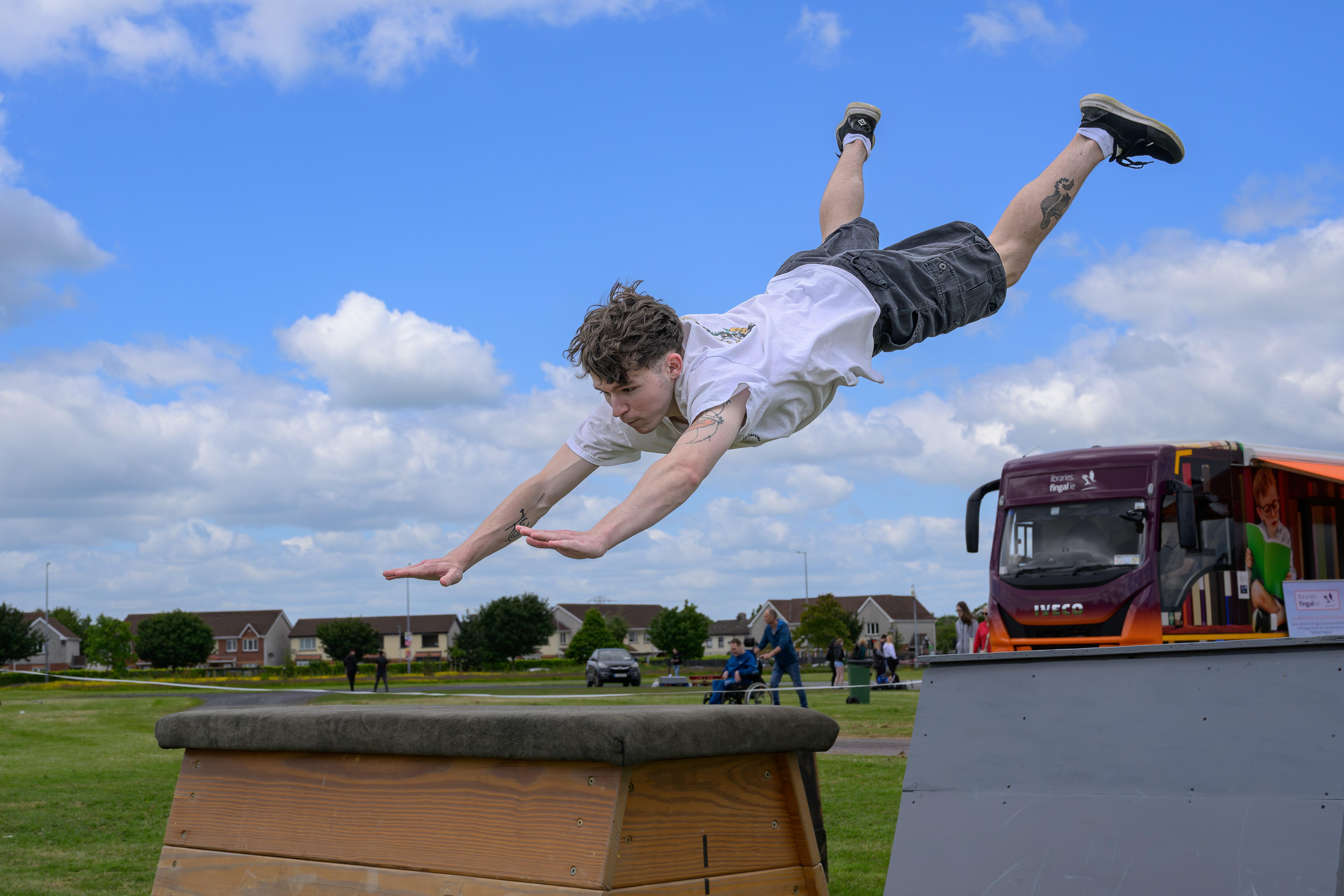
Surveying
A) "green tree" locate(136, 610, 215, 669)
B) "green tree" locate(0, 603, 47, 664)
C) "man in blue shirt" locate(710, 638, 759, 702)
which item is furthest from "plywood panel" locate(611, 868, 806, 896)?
"green tree" locate(136, 610, 215, 669)

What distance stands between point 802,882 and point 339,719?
1635mm

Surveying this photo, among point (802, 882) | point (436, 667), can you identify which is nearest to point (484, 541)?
point (802, 882)

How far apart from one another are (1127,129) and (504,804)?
3.93 metres

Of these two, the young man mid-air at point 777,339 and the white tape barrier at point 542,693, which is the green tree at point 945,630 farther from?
the young man mid-air at point 777,339

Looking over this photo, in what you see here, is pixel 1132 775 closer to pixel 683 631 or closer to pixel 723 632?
pixel 683 631

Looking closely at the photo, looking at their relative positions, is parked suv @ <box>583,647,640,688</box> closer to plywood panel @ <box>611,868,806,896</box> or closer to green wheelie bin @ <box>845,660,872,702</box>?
green wheelie bin @ <box>845,660,872,702</box>

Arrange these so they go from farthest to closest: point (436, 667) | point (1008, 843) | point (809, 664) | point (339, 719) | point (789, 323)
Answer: point (436, 667)
point (809, 664)
point (1008, 843)
point (789, 323)
point (339, 719)

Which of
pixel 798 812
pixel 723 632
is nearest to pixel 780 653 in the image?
pixel 798 812

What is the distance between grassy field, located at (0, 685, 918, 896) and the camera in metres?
6.58

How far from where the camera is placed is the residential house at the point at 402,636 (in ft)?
354

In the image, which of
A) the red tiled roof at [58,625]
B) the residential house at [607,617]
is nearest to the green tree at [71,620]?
the red tiled roof at [58,625]

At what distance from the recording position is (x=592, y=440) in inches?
163

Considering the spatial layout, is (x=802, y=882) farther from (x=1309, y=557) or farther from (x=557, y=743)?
(x=1309, y=557)

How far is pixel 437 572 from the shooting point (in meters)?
3.59
